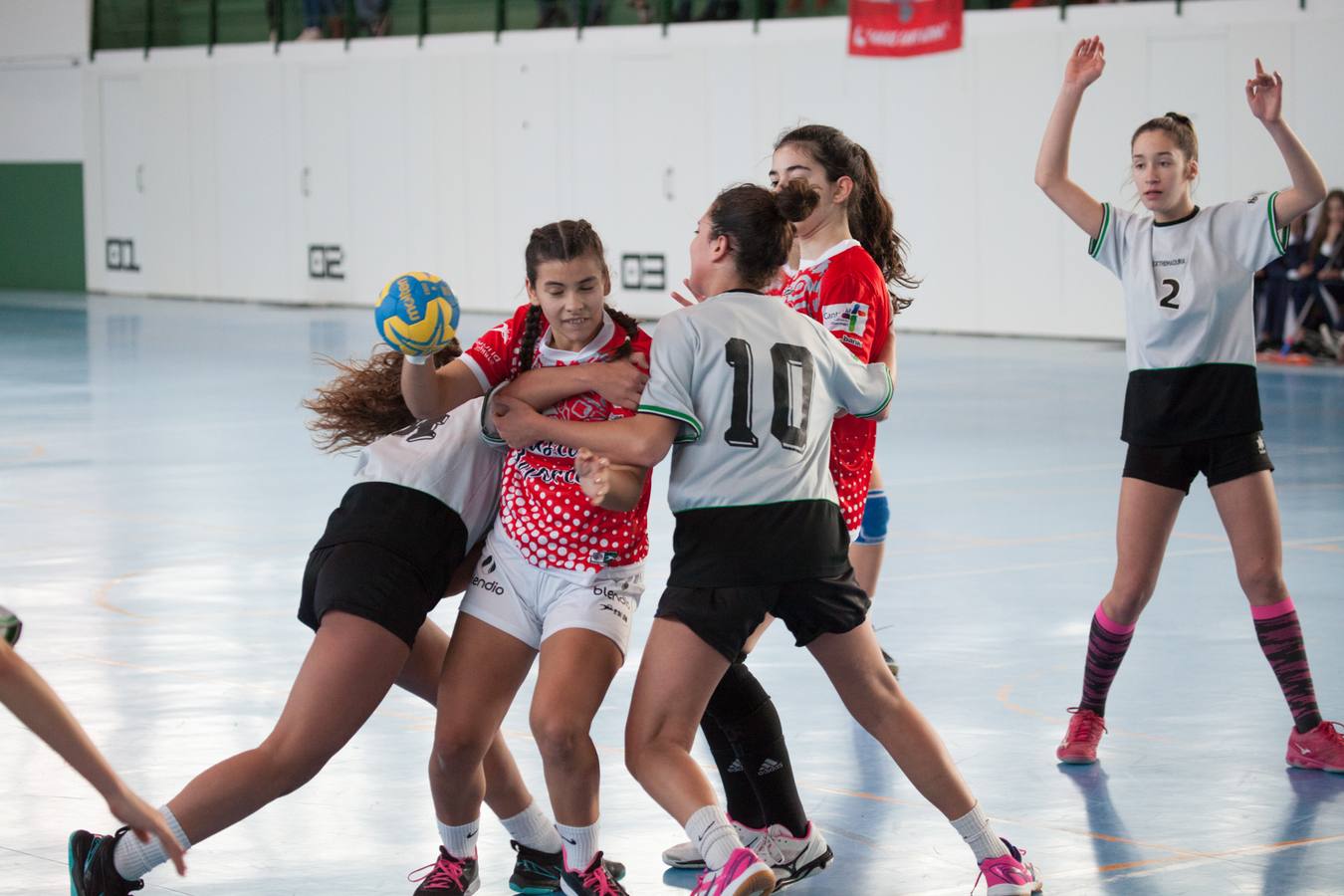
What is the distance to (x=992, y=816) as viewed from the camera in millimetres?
5125

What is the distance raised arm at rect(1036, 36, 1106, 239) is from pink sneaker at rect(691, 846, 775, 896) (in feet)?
7.73

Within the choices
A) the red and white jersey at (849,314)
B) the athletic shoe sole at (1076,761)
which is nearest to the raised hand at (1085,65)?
the red and white jersey at (849,314)

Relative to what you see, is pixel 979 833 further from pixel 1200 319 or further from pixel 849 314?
pixel 1200 319

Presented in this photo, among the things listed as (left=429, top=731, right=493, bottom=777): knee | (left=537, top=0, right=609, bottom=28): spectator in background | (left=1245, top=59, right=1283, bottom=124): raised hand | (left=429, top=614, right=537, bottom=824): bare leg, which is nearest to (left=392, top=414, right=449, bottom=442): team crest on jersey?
(left=429, top=614, right=537, bottom=824): bare leg

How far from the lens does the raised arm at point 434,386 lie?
4.26 metres

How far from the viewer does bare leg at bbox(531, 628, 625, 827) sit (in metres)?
4.11

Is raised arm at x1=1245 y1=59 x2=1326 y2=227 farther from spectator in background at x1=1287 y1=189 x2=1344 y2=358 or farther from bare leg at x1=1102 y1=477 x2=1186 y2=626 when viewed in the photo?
spectator in background at x1=1287 y1=189 x2=1344 y2=358

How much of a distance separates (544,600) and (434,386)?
534 millimetres

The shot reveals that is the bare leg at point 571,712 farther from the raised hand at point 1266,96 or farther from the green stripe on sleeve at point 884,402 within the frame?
the raised hand at point 1266,96

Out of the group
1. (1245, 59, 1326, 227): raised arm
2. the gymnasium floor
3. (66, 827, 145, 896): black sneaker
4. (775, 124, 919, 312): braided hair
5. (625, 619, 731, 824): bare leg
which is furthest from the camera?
(1245, 59, 1326, 227): raised arm

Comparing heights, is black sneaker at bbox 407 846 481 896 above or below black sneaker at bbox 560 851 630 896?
below

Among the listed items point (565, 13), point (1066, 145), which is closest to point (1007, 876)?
point (1066, 145)

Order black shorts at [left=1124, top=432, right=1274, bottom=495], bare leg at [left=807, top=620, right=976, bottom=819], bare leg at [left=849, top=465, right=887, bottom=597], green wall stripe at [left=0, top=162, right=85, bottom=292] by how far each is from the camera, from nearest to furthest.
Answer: bare leg at [left=807, top=620, right=976, bottom=819] < black shorts at [left=1124, top=432, right=1274, bottom=495] < bare leg at [left=849, top=465, right=887, bottom=597] < green wall stripe at [left=0, top=162, right=85, bottom=292]

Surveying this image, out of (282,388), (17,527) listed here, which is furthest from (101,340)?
(17,527)
